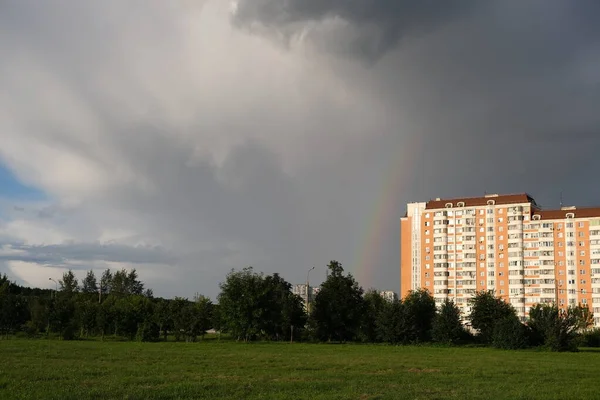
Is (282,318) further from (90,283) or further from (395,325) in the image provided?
(90,283)

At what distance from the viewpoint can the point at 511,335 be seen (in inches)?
2650

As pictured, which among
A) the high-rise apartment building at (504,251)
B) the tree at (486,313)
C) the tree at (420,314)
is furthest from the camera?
the high-rise apartment building at (504,251)

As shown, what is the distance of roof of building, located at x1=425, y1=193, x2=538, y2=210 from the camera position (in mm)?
144375

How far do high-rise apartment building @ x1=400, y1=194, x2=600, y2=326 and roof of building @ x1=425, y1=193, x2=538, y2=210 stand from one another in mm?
253

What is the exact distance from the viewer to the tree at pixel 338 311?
270ft

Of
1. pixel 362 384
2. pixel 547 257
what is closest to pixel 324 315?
pixel 362 384

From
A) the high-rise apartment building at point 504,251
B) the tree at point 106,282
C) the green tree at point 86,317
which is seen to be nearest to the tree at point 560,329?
the green tree at point 86,317

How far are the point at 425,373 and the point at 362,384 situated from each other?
24.1ft

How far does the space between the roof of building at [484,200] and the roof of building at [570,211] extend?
5.13 metres

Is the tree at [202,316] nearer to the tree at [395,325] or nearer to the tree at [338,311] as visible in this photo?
the tree at [338,311]

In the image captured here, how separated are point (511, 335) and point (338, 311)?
2548 cm

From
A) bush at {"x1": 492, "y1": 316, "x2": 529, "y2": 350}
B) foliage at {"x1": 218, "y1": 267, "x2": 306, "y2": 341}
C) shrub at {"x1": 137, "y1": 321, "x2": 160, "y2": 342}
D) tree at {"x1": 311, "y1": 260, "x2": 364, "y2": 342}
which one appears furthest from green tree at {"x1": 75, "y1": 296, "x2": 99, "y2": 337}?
bush at {"x1": 492, "y1": 316, "x2": 529, "y2": 350}

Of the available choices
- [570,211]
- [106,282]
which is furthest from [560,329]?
[106,282]

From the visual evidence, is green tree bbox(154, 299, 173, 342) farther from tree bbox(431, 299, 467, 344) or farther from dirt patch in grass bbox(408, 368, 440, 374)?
dirt patch in grass bbox(408, 368, 440, 374)
